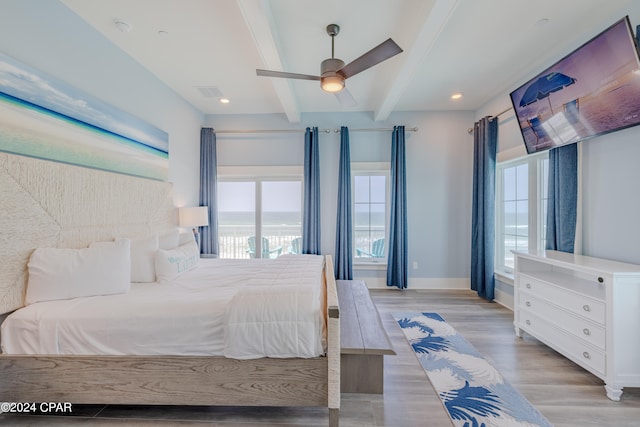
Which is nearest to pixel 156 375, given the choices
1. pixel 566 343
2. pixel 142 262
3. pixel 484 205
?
pixel 142 262

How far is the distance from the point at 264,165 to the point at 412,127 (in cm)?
256

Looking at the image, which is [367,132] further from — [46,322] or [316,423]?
[46,322]

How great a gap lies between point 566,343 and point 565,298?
36cm

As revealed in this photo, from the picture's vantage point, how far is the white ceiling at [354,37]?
209 cm

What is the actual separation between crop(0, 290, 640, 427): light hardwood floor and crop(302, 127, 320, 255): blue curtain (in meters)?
2.22

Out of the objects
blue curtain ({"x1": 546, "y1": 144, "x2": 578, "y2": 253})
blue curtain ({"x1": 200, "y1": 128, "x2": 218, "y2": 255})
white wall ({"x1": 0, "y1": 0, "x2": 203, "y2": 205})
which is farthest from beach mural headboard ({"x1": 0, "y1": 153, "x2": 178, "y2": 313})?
blue curtain ({"x1": 546, "y1": 144, "x2": 578, "y2": 253})

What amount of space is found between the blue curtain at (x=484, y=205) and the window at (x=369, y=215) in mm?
1357

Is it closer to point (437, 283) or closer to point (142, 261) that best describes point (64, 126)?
point (142, 261)

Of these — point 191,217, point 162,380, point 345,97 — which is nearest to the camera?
point 162,380

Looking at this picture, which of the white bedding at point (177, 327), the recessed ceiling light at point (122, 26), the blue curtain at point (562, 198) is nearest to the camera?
the white bedding at point (177, 327)

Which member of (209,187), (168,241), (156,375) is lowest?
(156,375)

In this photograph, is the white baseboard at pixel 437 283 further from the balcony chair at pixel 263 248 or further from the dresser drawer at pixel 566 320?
the balcony chair at pixel 263 248

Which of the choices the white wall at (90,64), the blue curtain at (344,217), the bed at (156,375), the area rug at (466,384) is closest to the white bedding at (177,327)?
the bed at (156,375)

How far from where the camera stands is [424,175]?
14.1 ft
